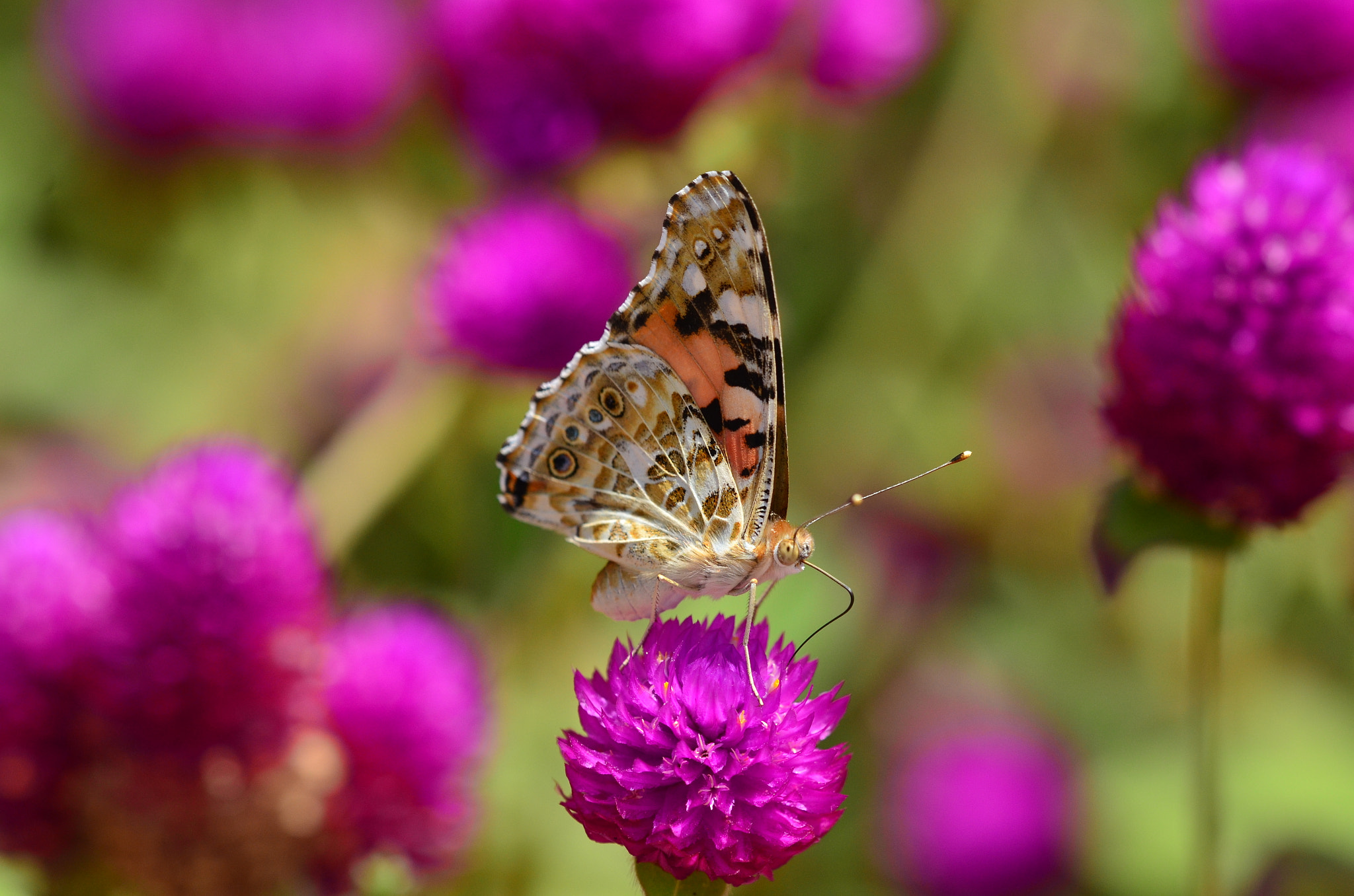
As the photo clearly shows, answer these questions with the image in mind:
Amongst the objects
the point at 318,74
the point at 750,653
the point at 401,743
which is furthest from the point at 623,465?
the point at 318,74

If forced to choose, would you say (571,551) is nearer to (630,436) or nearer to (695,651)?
(630,436)

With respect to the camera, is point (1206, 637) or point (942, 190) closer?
point (1206, 637)

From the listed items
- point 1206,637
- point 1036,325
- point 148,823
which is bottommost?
point 148,823

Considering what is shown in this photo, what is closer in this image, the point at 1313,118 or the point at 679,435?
the point at 679,435

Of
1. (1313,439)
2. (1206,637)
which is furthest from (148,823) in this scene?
(1313,439)

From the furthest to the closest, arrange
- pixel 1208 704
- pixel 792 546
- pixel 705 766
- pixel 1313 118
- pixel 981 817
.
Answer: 1. pixel 1313 118
2. pixel 981 817
3. pixel 1208 704
4. pixel 792 546
5. pixel 705 766

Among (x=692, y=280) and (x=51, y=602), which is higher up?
(x=692, y=280)

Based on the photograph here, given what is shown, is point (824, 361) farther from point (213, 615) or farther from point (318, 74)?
point (213, 615)

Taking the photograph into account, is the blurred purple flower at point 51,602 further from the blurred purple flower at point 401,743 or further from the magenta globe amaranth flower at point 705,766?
the magenta globe amaranth flower at point 705,766

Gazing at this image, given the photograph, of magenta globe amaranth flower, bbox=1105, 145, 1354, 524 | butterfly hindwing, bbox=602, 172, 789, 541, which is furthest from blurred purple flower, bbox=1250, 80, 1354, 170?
butterfly hindwing, bbox=602, 172, 789, 541
